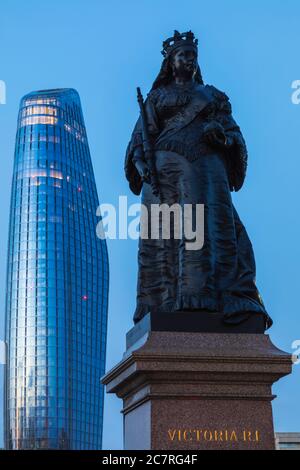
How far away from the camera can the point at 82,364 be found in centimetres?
11994

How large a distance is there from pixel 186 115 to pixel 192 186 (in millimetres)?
1136

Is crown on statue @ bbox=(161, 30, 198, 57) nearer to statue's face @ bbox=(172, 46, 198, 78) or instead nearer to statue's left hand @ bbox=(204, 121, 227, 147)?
statue's face @ bbox=(172, 46, 198, 78)

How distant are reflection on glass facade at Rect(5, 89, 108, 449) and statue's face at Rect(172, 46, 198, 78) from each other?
107m

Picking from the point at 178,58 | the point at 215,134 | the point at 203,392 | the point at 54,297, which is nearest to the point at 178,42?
the point at 178,58

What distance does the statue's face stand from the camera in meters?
10.3

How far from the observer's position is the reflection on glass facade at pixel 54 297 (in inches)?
4579

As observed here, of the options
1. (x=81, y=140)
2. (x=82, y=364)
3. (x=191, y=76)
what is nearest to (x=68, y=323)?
(x=82, y=364)

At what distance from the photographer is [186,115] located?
33.0 ft

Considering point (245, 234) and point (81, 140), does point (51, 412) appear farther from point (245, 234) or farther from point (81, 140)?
point (245, 234)

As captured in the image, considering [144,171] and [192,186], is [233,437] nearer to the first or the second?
[192,186]

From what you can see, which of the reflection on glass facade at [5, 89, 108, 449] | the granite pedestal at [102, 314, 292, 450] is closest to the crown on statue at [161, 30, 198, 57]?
the granite pedestal at [102, 314, 292, 450]

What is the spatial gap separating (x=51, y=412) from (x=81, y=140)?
158ft
